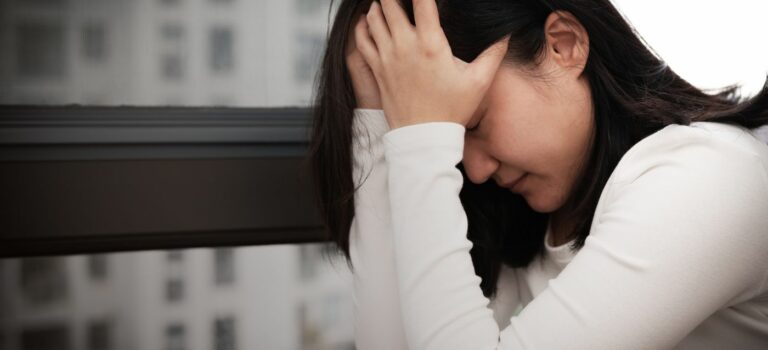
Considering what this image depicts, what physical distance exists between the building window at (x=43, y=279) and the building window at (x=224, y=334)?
0.81 ft

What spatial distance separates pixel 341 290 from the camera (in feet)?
3.82

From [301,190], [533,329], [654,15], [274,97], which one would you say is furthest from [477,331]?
[654,15]

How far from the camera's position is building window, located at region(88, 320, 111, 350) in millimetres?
1030

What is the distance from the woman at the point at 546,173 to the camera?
66 centimetres

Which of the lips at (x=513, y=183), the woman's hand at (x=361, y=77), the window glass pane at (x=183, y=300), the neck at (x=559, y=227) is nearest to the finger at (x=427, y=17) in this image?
the woman's hand at (x=361, y=77)

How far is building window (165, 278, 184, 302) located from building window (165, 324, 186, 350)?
0.16 feet

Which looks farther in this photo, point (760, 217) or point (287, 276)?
point (287, 276)

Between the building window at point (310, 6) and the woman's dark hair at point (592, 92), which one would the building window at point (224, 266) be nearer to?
the woman's dark hair at point (592, 92)

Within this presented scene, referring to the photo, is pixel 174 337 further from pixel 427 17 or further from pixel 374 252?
pixel 427 17

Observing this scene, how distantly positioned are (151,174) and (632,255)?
2.34 feet

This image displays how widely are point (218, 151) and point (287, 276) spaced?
257 mm

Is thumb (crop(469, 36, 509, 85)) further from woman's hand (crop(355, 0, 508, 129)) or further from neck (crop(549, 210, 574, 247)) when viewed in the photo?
neck (crop(549, 210, 574, 247))

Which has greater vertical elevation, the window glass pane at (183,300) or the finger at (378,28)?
the finger at (378,28)

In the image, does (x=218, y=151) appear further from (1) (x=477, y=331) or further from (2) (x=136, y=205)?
(1) (x=477, y=331)
